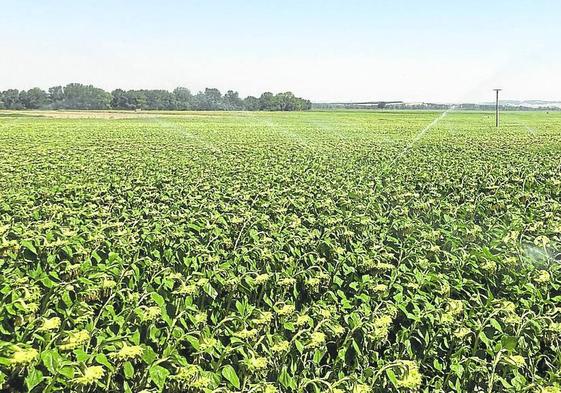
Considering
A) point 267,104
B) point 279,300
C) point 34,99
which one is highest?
point 34,99

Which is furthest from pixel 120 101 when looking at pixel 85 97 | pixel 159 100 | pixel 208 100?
pixel 208 100

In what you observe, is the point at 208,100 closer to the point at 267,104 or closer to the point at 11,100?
the point at 267,104

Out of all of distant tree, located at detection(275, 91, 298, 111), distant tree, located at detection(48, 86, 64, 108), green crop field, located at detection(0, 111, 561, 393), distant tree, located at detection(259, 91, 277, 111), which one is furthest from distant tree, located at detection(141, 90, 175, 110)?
green crop field, located at detection(0, 111, 561, 393)

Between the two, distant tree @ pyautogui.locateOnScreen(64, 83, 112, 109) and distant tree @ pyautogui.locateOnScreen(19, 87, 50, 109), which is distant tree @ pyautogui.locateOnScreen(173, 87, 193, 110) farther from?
distant tree @ pyautogui.locateOnScreen(19, 87, 50, 109)

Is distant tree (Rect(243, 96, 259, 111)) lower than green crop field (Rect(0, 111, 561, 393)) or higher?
higher

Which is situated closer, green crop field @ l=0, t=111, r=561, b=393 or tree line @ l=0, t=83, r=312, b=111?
green crop field @ l=0, t=111, r=561, b=393

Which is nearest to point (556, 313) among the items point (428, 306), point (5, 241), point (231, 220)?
point (428, 306)

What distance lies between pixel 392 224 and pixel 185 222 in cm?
242

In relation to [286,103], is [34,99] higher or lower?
higher

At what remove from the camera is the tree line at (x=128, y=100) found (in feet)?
337

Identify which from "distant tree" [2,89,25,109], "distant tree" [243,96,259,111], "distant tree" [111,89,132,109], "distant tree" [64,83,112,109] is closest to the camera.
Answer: "distant tree" [64,83,112,109]

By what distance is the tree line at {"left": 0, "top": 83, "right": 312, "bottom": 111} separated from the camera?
337 feet

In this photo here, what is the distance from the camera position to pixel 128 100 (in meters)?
103

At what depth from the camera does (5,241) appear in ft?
14.7
